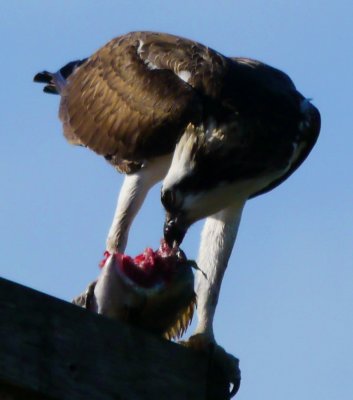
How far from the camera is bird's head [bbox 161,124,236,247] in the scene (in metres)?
7.21

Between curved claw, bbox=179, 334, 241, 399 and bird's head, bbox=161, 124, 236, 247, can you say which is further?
bird's head, bbox=161, 124, 236, 247

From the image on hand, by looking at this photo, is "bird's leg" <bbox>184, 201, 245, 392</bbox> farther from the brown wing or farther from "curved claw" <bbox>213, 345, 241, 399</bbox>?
"curved claw" <bbox>213, 345, 241, 399</bbox>

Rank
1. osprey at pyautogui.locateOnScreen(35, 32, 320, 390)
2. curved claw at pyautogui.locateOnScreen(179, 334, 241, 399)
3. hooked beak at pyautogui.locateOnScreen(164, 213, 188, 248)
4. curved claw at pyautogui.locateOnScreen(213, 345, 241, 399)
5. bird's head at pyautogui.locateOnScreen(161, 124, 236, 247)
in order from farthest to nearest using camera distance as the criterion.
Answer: osprey at pyautogui.locateOnScreen(35, 32, 320, 390), bird's head at pyautogui.locateOnScreen(161, 124, 236, 247), hooked beak at pyautogui.locateOnScreen(164, 213, 188, 248), curved claw at pyautogui.locateOnScreen(213, 345, 241, 399), curved claw at pyautogui.locateOnScreen(179, 334, 241, 399)

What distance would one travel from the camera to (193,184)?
7.30 metres

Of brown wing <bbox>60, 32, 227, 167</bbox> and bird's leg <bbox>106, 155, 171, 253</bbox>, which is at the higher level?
brown wing <bbox>60, 32, 227, 167</bbox>

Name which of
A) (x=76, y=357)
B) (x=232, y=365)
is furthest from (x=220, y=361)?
(x=76, y=357)

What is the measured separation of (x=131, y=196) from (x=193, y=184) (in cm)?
50

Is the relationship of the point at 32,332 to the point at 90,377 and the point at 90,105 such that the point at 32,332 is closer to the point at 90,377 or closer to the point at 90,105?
the point at 90,377

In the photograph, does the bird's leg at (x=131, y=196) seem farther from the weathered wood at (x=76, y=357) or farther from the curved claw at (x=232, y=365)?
the weathered wood at (x=76, y=357)

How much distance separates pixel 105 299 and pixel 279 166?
8.73 feet

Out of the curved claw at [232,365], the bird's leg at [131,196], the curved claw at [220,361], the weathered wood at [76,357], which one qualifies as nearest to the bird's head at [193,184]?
the bird's leg at [131,196]

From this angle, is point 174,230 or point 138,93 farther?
point 138,93

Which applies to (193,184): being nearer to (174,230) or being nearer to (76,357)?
(174,230)

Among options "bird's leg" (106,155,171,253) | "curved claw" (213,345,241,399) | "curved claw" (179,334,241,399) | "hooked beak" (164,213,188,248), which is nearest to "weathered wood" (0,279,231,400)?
"curved claw" (179,334,241,399)
